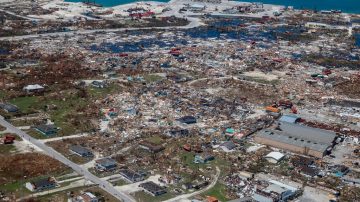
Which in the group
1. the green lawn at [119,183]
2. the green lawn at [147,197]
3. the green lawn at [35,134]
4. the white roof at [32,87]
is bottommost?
the green lawn at [147,197]

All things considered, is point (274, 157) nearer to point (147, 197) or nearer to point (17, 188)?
point (147, 197)

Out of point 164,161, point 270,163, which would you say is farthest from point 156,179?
point 270,163

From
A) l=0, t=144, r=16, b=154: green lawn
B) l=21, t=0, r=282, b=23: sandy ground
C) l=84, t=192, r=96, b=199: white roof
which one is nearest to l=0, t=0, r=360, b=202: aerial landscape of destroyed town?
l=0, t=144, r=16, b=154: green lawn

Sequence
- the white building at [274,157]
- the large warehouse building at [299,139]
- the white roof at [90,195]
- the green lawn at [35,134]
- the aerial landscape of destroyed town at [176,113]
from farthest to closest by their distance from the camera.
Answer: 1. the green lawn at [35,134]
2. the large warehouse building at [299,139]
3. the white building at [274,157]
4. the aerial landscape of destroyed town at [176,113]
5. the white roof at [90,195]

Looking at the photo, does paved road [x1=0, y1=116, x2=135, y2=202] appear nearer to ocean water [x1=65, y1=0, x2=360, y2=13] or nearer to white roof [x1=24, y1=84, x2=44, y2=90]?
white roof [x1=24, y1=84, x2=44, y2=90]

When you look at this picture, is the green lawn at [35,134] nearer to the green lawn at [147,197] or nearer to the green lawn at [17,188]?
the green lawn at [17,188]

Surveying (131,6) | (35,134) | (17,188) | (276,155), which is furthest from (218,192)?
(131,6)

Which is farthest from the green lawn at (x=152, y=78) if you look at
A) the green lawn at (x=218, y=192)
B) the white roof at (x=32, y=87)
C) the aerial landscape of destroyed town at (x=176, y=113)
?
the green lawn at (x=218, y=192)
